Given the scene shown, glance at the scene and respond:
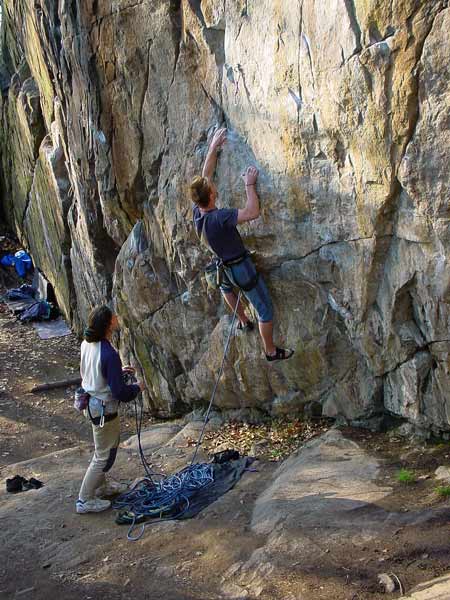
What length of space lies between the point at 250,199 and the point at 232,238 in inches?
16.7

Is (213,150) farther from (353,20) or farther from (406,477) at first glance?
(406,477)

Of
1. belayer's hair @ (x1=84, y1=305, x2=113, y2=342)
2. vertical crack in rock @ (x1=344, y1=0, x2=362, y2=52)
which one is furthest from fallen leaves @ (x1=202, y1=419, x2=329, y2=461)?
vertical crack in rock @ (x1=344, y1=0, x2=362, y2=52)

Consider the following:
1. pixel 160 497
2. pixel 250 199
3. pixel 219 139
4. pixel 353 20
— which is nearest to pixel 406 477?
pixel 160 497

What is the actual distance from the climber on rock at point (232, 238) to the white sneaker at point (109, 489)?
6.65 ft

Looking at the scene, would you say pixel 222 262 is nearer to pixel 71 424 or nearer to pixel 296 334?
pixel 296 334

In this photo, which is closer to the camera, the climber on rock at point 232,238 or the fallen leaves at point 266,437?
the climber on rock at point 232,238

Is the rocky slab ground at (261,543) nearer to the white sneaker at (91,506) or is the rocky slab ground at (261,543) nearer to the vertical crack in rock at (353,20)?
the white sneaker at (91,506)

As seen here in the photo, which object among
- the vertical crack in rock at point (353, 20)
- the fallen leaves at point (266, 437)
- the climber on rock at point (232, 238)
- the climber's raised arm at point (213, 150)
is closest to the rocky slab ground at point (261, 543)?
the fallen leaves at point (266, 437)

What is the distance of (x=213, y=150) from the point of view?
295 inches

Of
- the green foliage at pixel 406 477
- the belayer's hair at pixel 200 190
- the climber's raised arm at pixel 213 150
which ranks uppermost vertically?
the climber's raised arm at pixel 213 150

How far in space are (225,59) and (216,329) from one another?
320 centimetres

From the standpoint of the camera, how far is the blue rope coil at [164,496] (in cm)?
629

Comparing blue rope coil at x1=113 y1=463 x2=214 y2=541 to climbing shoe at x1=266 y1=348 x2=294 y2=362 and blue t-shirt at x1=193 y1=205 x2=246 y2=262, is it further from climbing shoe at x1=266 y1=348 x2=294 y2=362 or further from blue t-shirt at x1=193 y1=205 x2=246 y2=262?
blue t-shirt at x1=193 y1=205 x2=246 y2=262

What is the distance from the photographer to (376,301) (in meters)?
6.71
